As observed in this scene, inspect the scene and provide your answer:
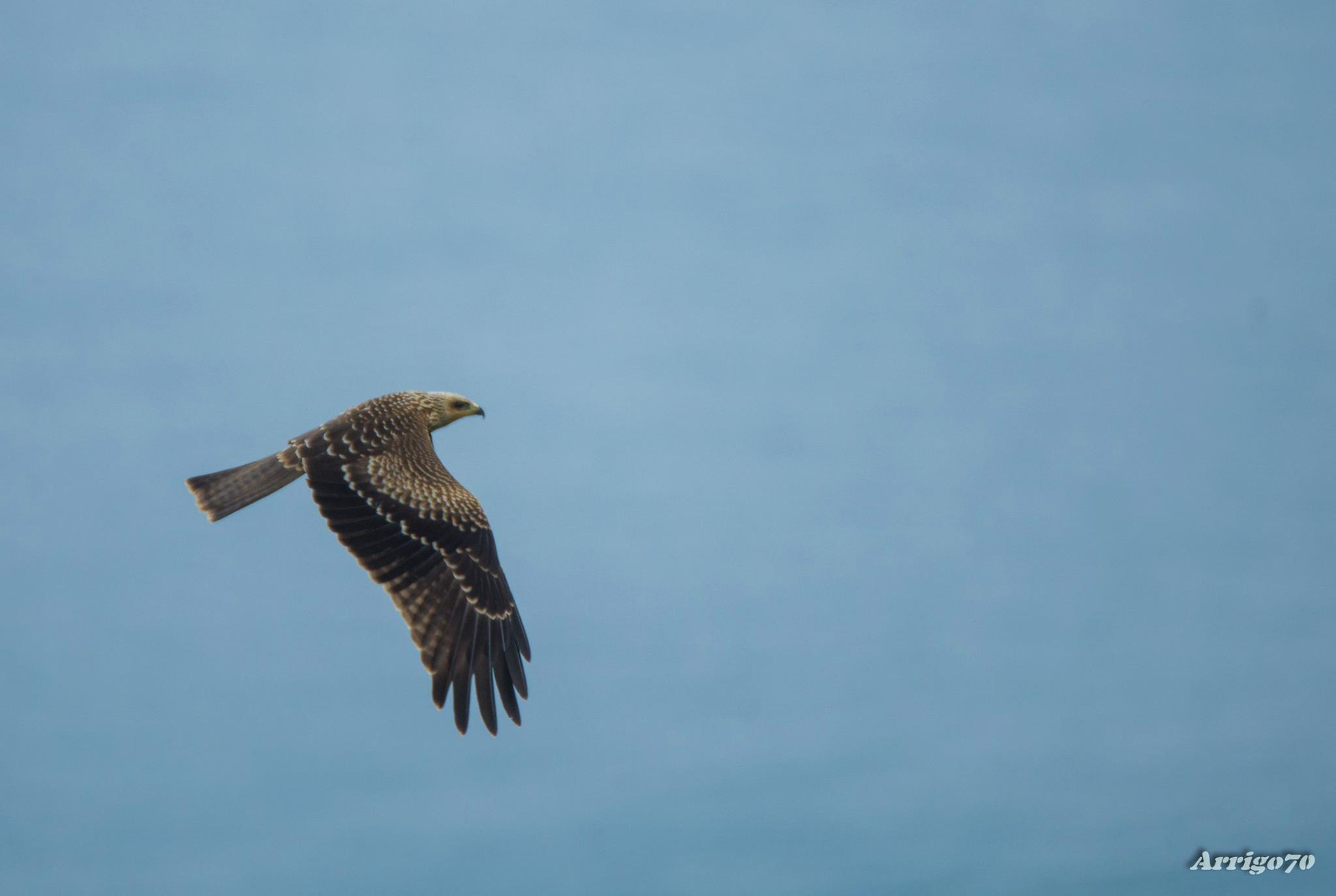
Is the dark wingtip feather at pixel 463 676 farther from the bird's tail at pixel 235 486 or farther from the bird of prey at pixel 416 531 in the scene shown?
the bird's tail at pixel 235 486

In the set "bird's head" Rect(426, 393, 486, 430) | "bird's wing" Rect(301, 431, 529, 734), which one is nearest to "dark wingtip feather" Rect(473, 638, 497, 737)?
"bird's wing" Rect(301, 431, 529, 734)

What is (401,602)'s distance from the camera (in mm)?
8359

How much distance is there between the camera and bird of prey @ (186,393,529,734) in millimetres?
8211

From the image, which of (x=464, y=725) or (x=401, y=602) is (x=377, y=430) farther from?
(x=464, y=725)

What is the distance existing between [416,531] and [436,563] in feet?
0.62

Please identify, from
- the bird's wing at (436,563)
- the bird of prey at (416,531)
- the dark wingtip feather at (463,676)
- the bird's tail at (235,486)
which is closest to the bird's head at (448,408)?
the bird of prey at (416,531)

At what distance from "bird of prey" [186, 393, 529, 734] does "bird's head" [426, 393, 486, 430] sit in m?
0.43

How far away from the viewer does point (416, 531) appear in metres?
8.62

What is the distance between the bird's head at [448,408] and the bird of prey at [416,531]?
1.40ft

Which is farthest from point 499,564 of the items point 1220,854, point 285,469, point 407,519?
point 1220,854

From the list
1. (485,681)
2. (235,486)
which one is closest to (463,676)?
(485,681)

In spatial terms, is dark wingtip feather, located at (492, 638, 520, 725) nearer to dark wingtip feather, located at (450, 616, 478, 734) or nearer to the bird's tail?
dark wingtip feather, located at (450, 616, 478, 734)

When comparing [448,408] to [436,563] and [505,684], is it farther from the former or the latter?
[505,684]

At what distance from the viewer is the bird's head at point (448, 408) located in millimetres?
9688
